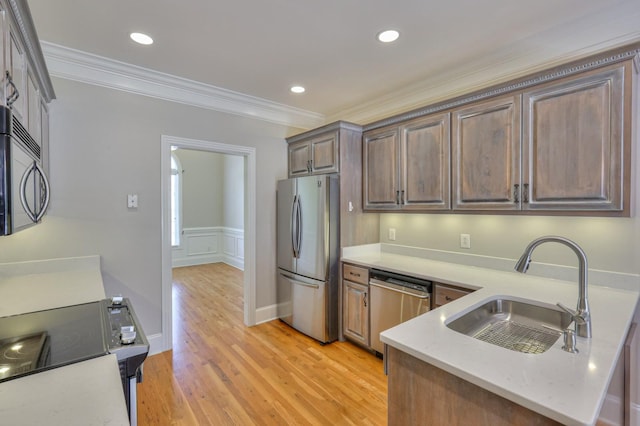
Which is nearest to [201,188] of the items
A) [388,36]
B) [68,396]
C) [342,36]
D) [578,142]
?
[342,36]

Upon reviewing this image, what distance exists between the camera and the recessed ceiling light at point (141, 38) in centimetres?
220

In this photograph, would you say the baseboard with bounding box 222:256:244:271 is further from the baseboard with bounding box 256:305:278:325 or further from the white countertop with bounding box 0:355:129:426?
the white countertop with bounding box 0:355:129:426

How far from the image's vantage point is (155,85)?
2.89 meters

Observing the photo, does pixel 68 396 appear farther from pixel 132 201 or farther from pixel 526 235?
pixel 526 235

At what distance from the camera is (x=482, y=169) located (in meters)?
2.32

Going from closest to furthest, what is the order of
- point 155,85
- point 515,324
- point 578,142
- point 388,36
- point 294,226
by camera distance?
1. point 515,324
2. point 578,142
3. point 388,36
4. point 155,85
5. point 294,226

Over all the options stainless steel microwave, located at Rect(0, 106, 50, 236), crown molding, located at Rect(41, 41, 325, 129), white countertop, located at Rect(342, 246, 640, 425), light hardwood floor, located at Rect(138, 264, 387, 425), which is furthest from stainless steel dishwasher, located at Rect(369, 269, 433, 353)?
stainless steel microwave, located at Rect(0, 106, 50, 236)

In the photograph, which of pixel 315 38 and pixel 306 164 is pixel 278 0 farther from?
pixel 306 164

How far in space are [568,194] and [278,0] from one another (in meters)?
2.15

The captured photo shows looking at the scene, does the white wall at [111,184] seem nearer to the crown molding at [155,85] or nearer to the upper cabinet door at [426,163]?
the crown molding at [155,85]

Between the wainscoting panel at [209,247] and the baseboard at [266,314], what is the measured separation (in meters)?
3.09

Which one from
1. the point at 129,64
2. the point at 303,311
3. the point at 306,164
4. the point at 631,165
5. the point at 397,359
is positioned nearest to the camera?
the point at 397,359

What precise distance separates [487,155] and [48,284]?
10.5 feet

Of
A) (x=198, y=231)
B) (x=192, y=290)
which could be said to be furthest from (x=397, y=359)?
(x=198, y=231)
